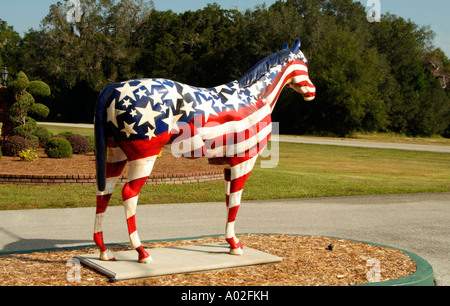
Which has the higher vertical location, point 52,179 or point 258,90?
point 258,90

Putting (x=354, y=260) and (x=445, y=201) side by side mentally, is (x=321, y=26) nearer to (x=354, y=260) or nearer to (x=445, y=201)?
(x=445, y=201)

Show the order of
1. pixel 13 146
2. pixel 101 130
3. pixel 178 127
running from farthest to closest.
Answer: pixel 13 146 → pixel 178 127 → pixel 101 130

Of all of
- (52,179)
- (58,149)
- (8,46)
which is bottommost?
(52,179)

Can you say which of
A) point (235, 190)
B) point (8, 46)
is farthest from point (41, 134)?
point (8, 46)

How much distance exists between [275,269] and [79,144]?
45.5 ft

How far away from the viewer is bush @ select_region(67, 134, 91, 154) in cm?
1791

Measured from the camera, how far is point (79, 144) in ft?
58.9

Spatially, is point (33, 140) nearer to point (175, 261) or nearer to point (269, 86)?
point (269, 86)

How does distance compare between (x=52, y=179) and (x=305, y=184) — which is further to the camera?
(x=305, y=184)

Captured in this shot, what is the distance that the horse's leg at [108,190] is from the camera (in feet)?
17.6

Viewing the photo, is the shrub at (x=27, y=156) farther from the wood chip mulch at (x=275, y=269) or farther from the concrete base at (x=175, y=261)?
the concrete base at (x=175, y=261)

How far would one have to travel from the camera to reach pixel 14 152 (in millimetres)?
16688

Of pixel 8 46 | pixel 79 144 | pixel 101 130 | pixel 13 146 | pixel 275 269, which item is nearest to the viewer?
pixel 101 130
